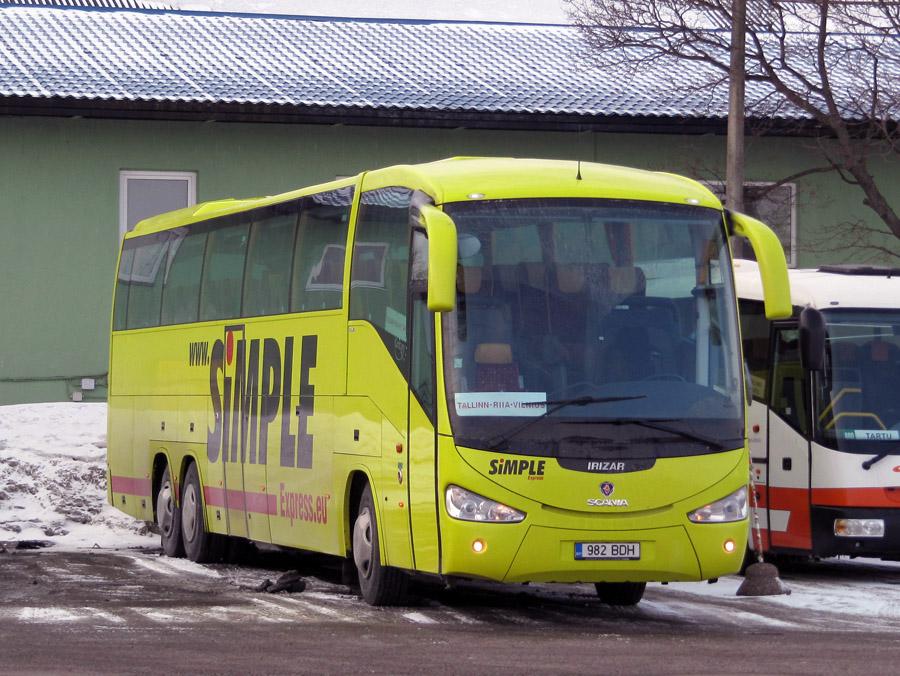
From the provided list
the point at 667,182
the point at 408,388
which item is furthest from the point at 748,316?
the point at 408,388

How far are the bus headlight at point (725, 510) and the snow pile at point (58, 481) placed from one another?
877 centimetres

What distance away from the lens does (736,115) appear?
21141 mm

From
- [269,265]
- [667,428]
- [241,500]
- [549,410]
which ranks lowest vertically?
[241,500]

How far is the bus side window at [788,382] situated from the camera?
1520 centimetres

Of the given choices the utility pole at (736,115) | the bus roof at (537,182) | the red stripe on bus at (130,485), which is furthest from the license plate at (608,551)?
the utility pole at (736,115)

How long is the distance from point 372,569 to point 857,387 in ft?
16.4

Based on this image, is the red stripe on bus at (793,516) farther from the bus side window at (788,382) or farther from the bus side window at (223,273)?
the bus side window at (223,273)

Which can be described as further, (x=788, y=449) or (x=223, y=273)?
(x=223, y=273)

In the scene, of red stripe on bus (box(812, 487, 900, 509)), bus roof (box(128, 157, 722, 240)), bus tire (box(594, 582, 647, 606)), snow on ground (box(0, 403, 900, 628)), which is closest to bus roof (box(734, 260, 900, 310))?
red stripe on bus (box(812, 487, 900, 509))

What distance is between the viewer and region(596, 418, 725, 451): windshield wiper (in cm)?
1119

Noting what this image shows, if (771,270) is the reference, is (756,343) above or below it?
below

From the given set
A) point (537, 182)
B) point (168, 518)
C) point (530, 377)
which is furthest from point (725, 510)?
point (168, 518)

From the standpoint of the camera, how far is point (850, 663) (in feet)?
31.0

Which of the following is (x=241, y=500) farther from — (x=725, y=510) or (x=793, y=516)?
(x=725, y=510)
